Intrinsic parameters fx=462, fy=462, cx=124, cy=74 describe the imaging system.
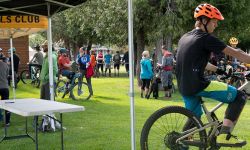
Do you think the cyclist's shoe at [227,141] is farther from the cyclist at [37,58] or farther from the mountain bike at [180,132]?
the cyclist at [37,58]

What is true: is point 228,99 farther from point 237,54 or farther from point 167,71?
point 167,71

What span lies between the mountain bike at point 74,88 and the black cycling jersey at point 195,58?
11122mm

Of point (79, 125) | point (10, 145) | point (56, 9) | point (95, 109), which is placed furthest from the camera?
point (95, 109)

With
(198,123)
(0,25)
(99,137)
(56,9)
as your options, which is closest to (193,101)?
(198,123)

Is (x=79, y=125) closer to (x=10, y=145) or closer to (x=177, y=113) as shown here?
(x=10, y=145)

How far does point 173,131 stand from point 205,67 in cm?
88

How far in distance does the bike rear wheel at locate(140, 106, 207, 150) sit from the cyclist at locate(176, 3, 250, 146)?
26cm

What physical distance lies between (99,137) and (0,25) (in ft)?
12.8


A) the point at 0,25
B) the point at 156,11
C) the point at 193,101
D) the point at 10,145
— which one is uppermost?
the point at 156,11

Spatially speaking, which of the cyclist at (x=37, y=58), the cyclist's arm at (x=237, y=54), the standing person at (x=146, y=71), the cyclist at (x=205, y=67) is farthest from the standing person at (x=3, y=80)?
the cyclist at (x=37, y=58)

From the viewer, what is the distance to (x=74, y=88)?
1670 centimetres

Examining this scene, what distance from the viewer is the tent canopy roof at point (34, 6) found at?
9.38 metres

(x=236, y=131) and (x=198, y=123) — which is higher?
(x=198, y=123)

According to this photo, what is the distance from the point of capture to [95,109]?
13.8 metres
